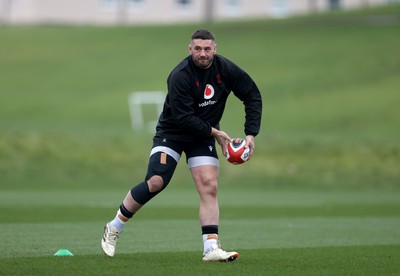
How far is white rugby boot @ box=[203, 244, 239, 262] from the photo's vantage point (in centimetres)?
1163

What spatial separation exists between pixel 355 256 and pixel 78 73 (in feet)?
151

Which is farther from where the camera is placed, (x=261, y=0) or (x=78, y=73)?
(x=261, y=0)

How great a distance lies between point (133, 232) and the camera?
1608 centimetres

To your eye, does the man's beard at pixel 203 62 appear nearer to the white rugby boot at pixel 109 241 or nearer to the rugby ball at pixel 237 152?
the rugby ball at pixel 237 152

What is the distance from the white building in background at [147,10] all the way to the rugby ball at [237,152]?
6316 cm

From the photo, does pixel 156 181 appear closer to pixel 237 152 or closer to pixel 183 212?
pixel 237 152

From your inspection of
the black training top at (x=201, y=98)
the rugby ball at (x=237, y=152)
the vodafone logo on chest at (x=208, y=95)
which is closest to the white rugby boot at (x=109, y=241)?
the black training top at (x=201, y=98)

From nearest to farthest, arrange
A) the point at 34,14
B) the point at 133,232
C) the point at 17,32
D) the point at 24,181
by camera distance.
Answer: the point at 133,232, the point at 24,181, the point at 17,32, the point at 34,14

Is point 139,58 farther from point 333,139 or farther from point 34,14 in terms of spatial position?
point 333,139

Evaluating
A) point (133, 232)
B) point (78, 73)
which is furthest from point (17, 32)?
point (133, 232)

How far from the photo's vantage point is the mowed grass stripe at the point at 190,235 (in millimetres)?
13500

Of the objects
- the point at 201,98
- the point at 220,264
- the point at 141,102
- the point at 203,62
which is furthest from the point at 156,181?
the point at 141,102

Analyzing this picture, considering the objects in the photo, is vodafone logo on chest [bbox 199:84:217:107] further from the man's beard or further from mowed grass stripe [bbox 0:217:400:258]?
mowed grass stripe [bbox 0:217:400:258]

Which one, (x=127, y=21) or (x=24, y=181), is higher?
(x=127, y=21)
